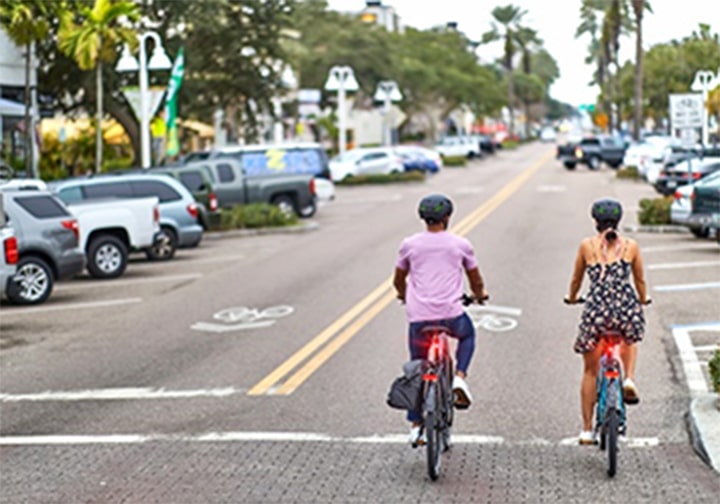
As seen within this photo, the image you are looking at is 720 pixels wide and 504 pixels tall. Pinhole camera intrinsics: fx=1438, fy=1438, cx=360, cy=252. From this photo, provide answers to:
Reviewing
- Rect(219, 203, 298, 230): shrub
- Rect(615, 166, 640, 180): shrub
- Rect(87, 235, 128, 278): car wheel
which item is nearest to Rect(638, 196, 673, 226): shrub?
Rect(219, 203, 298, 230): shrub

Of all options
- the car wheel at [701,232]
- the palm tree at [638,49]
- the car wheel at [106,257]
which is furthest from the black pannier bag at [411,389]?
the palm tree at [638,49]

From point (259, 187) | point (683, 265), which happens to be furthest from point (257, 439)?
point (259, 187)

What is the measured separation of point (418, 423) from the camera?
9734 millimetres

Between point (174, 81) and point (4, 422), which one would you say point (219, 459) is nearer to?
point (4, 422)

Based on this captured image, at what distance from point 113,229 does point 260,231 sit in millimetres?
9215

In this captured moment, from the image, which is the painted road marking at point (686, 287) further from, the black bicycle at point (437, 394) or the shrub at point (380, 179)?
the shrub at point (380, 179)

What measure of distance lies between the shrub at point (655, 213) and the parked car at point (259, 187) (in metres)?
9.87

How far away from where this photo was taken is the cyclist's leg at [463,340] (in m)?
9.81

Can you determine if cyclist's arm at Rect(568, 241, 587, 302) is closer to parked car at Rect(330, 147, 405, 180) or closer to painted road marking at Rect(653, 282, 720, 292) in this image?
painted road marking at Rect(653, 282, 720, 292)

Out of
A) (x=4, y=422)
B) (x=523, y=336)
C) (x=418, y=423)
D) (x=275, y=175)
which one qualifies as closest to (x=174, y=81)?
(x=275, y=175)

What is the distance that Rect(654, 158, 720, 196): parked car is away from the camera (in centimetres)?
3403

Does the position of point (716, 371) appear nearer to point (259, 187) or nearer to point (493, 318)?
point (493, 318)

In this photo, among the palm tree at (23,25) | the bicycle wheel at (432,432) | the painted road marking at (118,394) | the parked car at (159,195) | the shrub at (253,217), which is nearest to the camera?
the bicycle wheel at (432,432)

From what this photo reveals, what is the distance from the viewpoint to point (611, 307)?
31.4ft
